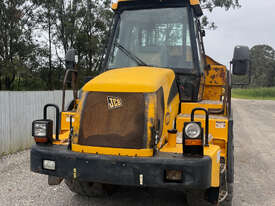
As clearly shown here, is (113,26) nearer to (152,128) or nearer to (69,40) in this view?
(152,128)

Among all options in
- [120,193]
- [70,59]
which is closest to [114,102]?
[70,59]

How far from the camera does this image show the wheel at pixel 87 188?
13.4 ft

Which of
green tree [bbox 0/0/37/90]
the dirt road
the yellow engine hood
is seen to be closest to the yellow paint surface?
the yellow engine hood

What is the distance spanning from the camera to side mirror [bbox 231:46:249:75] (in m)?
4.29

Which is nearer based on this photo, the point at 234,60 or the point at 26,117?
the point at 234,60

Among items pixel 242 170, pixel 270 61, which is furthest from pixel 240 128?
pixel 270 61

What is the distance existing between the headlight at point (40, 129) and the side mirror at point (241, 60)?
266 cm

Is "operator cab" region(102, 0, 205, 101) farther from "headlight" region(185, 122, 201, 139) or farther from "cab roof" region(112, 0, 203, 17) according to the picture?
"headlight" region(185, 122, 201, 139)

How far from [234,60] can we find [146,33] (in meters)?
1.28

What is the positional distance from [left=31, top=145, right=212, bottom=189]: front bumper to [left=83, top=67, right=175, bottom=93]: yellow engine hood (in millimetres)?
697

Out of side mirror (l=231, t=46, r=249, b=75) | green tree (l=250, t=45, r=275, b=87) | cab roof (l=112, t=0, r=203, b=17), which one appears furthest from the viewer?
green tree (l=250, t=45, r=275, b=87)

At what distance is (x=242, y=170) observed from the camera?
610 cm

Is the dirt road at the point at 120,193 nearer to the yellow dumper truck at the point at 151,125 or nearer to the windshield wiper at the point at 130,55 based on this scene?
the yellow dumper truck at the point at 151,125

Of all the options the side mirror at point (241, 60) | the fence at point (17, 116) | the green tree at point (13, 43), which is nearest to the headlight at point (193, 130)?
the side mirror at point (241, 60)
